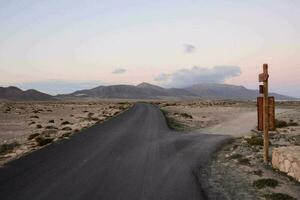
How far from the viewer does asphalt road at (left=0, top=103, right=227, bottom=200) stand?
11.4 meters

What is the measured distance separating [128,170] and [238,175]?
3.99 meters

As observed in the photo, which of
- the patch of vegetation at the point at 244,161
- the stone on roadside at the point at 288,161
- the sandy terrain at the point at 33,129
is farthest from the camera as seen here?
the sandy terrain at the point at 33,129

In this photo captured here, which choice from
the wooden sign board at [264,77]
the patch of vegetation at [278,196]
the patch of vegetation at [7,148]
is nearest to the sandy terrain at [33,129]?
the patch of vegetation at [7,148]

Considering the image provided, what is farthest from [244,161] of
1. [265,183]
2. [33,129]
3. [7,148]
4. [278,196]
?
[33,129]

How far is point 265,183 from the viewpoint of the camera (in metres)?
12.9

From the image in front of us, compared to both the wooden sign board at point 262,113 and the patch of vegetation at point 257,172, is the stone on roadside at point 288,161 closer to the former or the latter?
the patch of vegetation at point 257,172

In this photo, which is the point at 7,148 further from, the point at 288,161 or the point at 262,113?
the point at 288,161

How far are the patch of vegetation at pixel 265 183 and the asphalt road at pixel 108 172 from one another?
1835 mm

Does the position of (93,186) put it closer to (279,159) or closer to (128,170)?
(128,170)

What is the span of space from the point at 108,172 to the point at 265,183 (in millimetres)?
5346

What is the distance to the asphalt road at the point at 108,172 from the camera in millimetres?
11352

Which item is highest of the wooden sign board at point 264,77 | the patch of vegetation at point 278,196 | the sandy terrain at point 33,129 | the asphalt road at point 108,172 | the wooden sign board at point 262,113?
the wooden sign board at point 264,77

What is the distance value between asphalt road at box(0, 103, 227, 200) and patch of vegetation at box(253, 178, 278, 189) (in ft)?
6.02

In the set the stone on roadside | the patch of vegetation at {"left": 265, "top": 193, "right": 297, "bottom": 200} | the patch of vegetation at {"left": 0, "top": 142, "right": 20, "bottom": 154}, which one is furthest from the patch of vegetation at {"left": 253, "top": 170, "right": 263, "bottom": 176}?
the patch of vegetation at {"left": 0, "top": 142, "right": 20, "bottom": 154}
